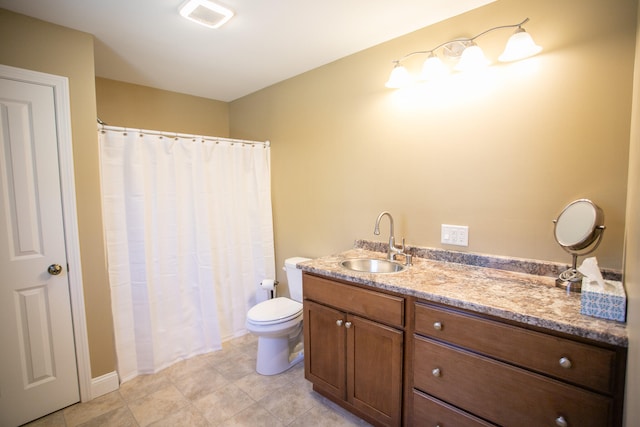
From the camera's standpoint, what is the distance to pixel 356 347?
166 centimetres

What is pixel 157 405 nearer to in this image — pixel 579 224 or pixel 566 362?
pixel 566 362

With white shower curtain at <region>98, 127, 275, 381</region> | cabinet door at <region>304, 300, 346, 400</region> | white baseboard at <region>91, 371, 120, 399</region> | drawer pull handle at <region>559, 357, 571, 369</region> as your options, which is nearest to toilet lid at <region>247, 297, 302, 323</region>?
cabinet door at <region>304, 300, 346, 400</region>

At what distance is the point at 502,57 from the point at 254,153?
2.04 metres

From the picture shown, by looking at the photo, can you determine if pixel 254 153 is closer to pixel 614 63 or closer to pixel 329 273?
pixel 329 273

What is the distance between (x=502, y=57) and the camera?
1.50 m

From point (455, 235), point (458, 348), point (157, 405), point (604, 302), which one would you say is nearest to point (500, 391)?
point (458, 348)

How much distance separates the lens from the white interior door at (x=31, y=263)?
1.68 m

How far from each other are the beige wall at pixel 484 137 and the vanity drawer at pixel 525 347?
1.89ft

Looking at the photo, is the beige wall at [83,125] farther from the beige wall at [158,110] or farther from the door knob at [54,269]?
the beige wall at [158,110]

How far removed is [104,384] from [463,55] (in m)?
3.03

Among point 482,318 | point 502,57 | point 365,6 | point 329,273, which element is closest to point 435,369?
point 482,318

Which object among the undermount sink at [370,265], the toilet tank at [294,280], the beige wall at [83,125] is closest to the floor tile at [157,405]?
the beige wall at [83,125]

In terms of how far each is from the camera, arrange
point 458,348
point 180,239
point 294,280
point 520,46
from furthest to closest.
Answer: point 294,280 → point 180,239 → point 520,46 → point 458,348

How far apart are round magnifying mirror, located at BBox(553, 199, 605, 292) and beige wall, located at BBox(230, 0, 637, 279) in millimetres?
72
